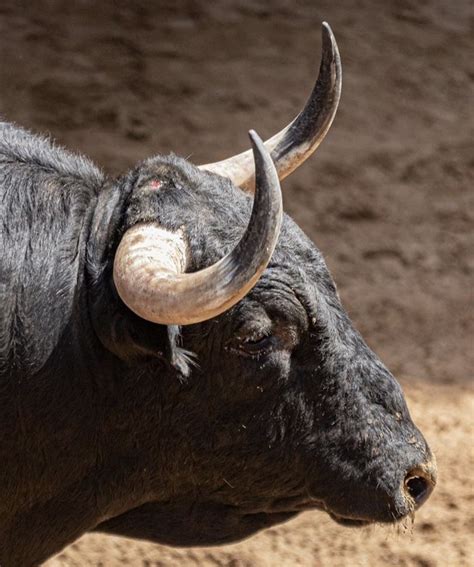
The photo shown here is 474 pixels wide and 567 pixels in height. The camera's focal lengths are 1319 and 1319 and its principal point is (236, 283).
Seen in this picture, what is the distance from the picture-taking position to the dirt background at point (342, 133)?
6688 millimetres

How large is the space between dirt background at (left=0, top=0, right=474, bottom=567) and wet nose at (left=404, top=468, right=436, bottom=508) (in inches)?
59.7

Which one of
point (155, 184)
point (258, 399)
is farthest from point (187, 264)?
point (258, 399)

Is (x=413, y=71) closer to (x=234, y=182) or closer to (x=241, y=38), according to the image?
(x=241, y=38)

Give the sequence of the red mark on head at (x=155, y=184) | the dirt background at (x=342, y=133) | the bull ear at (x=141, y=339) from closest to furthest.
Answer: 1. the bull ear at (x=141, y=339)
2. the red mark on head at (x=155, y=184)
3. the dirt background at (x=342, y=133)

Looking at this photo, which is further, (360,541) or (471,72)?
(471,72)

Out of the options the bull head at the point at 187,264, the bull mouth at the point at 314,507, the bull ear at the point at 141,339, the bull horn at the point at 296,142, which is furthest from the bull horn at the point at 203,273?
the bull mouth at the point at 314,507

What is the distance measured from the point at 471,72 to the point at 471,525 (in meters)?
5.20

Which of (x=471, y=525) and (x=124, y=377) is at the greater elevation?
(x=124, y=377)

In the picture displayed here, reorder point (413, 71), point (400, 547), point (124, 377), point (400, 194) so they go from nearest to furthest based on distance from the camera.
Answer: point (124, 377), point (400, 547), point (400, 194), point (413, 71)

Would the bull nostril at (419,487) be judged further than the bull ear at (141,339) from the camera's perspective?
Yes

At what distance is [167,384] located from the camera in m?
4.62

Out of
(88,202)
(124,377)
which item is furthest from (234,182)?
(124,377)

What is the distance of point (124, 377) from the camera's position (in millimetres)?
4621

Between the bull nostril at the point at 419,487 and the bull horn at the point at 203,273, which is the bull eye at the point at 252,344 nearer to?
the bull horn at the point at 203,273
